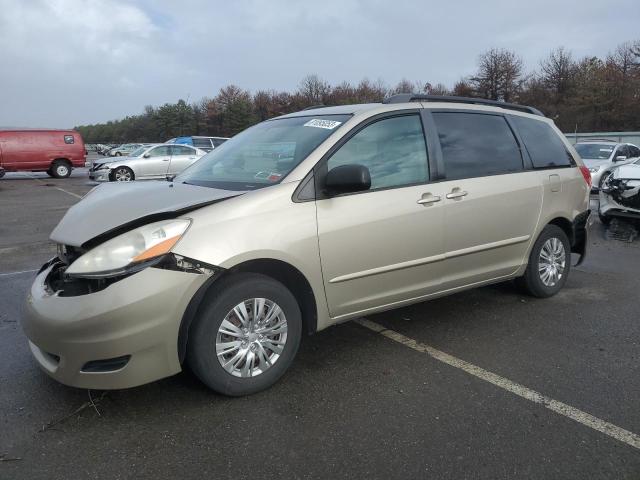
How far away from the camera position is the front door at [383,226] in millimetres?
3248

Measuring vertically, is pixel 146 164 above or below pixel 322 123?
above

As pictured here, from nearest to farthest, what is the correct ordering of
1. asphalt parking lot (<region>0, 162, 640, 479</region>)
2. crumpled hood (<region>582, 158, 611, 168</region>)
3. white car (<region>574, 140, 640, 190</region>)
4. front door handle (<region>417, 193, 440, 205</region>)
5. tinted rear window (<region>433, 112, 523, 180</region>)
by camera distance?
asphalt parking lot (<region>0, 162, 640, 479</region>) → front door handle (<region>417, 193, 440, 205</region>) → tinted rear window (<region>433, 112, 523, 180</region>) → white car (<region>574, 140, 640, 190</region>) → crumpled hood (<region>582, 158, 611, 168</region>)

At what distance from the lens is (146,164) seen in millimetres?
18562

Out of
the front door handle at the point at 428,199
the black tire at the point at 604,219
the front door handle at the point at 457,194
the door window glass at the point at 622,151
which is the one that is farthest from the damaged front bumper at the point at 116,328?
the door window glass at the point at 622,151

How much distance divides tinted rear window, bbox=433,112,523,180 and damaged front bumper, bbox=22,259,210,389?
220 cm

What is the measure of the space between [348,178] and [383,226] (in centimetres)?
50

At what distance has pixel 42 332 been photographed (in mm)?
2684

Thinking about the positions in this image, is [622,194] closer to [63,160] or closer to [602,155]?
[602,155]

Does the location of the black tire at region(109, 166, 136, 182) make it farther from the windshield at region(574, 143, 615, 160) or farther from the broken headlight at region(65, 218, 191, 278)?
the broken headlight at region(65, 218, 191, 278)

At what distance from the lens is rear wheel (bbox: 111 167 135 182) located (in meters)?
17.9

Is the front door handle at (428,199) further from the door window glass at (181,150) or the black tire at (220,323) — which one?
the door window glass at (181,150)

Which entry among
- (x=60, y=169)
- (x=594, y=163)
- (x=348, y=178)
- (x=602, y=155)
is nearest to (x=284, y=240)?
(x=348, y=178)

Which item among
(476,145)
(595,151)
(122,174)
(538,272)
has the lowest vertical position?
(538,272)

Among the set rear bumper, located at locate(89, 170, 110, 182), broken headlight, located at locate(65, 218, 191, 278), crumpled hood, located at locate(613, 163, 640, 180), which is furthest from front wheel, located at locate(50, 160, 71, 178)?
broken headlight, located at locate(65, 218, 191, 278)
